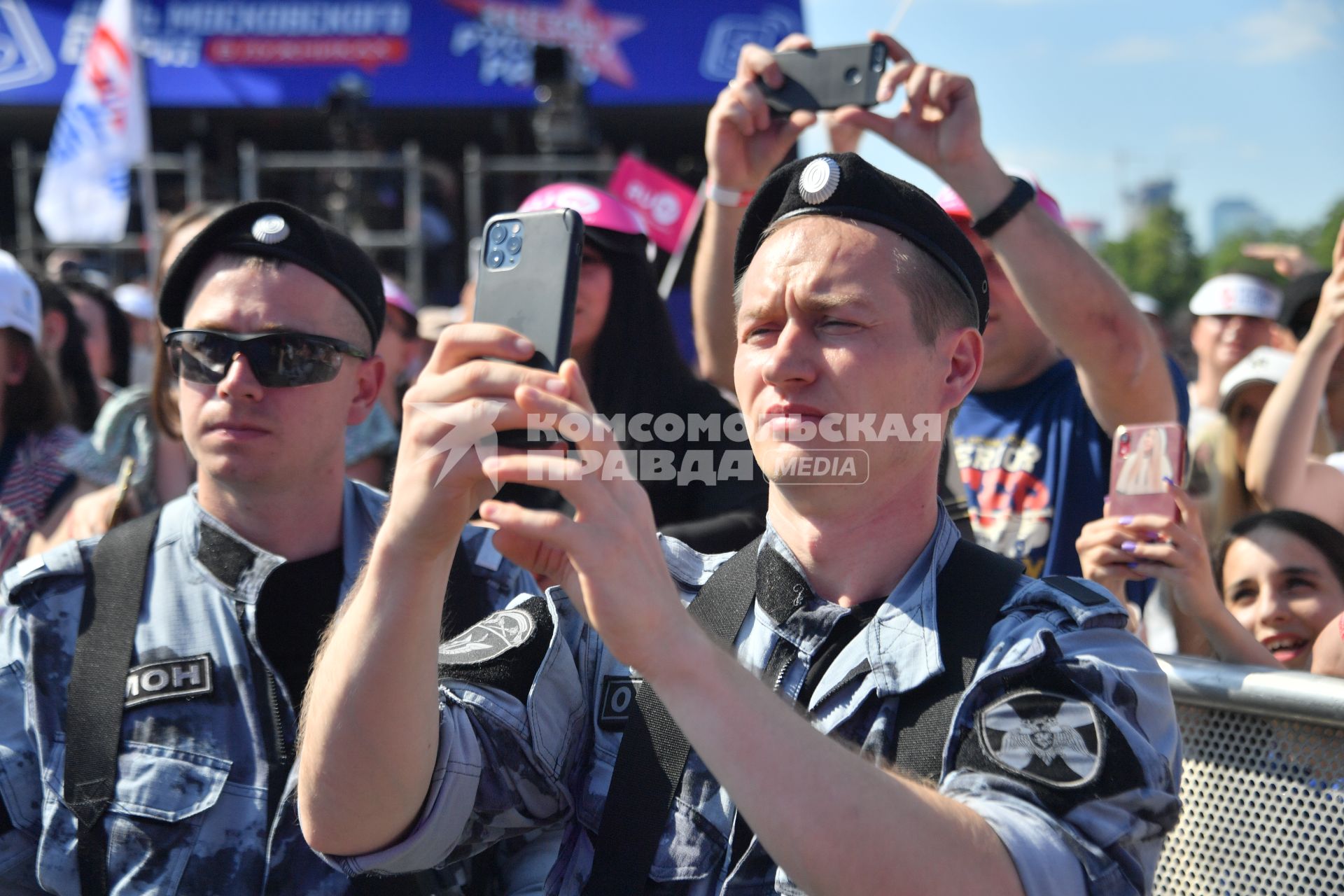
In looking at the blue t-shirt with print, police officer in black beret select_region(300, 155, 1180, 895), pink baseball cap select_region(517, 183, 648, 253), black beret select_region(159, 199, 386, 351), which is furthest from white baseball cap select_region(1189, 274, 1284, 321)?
black beret select_region(159, 199, 386, 351)

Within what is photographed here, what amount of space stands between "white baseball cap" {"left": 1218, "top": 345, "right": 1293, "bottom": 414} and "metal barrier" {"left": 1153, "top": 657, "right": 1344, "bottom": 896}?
2446mm

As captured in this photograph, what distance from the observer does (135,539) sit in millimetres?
2412

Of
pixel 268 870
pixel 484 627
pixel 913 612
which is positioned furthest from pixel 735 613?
pixel 268 870

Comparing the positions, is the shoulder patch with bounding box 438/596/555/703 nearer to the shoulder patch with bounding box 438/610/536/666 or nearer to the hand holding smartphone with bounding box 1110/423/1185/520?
the shoulder patch with bounding box 438/610/536/666

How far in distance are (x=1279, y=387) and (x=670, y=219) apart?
4668 mm

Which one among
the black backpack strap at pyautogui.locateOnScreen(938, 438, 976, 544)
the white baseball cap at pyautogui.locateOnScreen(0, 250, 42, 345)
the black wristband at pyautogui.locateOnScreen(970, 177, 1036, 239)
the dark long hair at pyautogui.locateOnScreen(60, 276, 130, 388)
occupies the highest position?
the black wristband at pyautogui.locateOnScreen(970, 177, 1036, 239)

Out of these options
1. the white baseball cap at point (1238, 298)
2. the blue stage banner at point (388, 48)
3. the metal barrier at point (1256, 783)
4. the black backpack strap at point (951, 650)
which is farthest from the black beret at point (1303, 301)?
the blue stage banner at point (388, 48)

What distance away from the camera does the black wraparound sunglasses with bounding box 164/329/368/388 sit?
244 centimetres

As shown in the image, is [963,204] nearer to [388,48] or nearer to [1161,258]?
[388,48]

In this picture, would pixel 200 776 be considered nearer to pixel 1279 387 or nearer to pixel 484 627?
pixel 484 627

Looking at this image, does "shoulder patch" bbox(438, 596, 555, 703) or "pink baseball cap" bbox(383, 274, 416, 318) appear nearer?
"shoulder patch" bbox(438, 596, 555, 703)

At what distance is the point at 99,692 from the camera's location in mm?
2195

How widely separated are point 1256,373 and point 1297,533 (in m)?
1.56

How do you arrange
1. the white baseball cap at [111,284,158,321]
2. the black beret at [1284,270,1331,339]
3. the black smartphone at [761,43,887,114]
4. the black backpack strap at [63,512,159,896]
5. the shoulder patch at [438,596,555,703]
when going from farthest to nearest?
the white baseball cap at [111,284,158,321] → the black beret at [1284,270,1331,339] → the black smartphone at [761,43,887,114] → the black backpack strap at [63,512,159,896] → the shoulder patch at [438,596,555,703]
